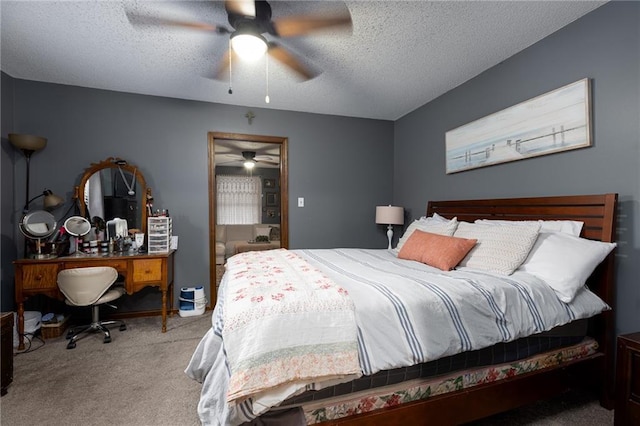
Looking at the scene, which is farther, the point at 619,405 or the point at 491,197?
the point at 491,197

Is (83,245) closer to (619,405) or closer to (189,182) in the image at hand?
(189,182)

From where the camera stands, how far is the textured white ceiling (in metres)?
1.91

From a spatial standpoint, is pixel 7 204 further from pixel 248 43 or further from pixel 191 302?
pixel 248 43

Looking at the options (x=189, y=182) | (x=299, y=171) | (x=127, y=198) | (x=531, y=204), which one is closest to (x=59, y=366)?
(x=127, y=198)

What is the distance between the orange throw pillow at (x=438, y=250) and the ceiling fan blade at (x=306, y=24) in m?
1.67

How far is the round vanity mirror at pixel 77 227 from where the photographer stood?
277 centimetres

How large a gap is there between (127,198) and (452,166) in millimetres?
3613

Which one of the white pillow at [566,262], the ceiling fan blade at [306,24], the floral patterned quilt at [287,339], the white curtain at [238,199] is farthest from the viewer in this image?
the white curtain at [238,199]

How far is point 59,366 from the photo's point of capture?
7.28ft

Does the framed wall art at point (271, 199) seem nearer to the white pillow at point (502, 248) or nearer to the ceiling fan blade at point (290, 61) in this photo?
the ceiling fan blade at point (290, 61)

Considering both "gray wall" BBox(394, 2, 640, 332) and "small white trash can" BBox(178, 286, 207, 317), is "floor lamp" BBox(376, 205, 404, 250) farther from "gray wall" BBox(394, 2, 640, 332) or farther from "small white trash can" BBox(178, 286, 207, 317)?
"small white trash can" BBox(178, 286, 207, 317)

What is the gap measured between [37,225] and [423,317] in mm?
3286

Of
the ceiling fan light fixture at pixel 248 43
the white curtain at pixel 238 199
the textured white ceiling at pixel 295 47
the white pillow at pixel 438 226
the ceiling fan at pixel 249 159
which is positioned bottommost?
the white pillow at pixel 438 226

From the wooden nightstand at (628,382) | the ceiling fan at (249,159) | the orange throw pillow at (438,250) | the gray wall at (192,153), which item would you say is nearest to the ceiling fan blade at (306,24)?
the orange throw pillow at (438,250)
